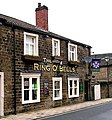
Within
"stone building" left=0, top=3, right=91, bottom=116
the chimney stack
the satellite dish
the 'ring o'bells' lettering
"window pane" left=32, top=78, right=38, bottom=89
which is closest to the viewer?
"stone building" left=0, top=3, right=91, bottom=116

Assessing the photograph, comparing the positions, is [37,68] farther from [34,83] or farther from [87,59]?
[87,59]

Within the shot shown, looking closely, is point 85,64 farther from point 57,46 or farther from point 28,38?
point 28,38

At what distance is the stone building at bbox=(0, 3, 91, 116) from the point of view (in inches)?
747

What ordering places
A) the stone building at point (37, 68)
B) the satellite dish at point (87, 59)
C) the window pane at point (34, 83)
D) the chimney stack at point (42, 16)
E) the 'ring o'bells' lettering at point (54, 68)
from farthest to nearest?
the satellite dish at point (87, 59) < the chimney stack at point (42, 16) < the 'ring o'bells' lettering at point (54, 68) < the window pane at point (34, 83) < the stone building at point (37, 68)

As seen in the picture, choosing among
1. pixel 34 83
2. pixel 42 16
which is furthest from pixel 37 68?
pixel 42 16

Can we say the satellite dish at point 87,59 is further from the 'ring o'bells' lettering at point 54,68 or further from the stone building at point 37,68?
the 'ring o'bells' lettering at point 54,68

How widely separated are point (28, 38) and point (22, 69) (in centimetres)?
251

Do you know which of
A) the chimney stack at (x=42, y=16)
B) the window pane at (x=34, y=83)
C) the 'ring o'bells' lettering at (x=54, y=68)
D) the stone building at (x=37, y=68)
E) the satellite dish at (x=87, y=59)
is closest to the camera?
the stone building at (x=37, y=68)

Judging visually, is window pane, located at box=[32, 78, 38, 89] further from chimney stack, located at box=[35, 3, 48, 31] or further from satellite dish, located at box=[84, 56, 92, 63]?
satellite dish, located at box=[84, 56, 92, 63]

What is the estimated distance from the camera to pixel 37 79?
71.3 ft

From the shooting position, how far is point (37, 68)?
21734mm

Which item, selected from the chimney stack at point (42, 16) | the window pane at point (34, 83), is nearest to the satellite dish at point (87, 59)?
the chimney stack at point (42, 16)

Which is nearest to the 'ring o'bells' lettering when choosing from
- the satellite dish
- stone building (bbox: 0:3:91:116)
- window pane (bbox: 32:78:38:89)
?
stone building (bbox: 0:3:91:116)

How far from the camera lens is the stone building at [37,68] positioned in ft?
62.3
